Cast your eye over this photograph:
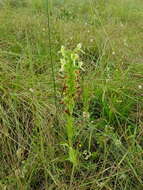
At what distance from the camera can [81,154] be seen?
1.34 m

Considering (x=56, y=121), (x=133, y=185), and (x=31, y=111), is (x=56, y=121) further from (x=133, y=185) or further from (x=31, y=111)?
(x=133, y=185)

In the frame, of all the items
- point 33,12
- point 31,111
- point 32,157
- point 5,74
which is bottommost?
point 32,157

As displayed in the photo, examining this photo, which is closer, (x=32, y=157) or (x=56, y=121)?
(x=32, y=157)

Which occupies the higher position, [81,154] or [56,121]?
[56,121]

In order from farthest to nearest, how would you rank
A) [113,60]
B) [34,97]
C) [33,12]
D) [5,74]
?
1. [33,12]
2. [113,60]
3. [5,74]
4. [34,97]

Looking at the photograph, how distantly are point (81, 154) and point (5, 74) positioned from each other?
2.51 feet

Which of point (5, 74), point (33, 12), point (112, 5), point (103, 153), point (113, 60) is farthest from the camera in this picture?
point (112, 5)

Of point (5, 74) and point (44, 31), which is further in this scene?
point (44, 31)

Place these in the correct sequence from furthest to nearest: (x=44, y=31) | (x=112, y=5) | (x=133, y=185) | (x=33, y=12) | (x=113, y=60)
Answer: (x=112, y=5) → (x=33, y=12) → (x=44, y=31) → (x=113, y=60) → (x=133, y=185)

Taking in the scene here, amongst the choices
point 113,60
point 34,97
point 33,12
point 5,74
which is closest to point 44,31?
point 33,12

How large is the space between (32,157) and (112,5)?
11.8 ft

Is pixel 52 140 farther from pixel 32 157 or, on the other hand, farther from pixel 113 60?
pixel 113 60

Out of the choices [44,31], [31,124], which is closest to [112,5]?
[44,31]

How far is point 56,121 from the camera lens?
1457 millimetres
